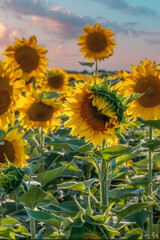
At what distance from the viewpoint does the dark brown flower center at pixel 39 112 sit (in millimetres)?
3920

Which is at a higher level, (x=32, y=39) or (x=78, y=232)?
(x=32, y=39)

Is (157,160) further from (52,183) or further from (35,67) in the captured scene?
(35,67)

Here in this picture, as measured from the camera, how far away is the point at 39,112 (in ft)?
13.0

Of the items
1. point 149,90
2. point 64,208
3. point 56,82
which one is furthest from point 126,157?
point 56,82

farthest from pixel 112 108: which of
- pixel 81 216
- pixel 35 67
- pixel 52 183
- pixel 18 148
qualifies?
pixel 35 67

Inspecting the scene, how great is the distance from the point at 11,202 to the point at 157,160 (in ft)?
4.14

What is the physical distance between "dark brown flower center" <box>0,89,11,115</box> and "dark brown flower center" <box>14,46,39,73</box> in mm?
1776

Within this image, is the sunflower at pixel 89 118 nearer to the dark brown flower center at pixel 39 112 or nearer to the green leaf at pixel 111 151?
the green leaf at pixel 111 151

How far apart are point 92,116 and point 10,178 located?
52 cm

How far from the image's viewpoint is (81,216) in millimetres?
1114

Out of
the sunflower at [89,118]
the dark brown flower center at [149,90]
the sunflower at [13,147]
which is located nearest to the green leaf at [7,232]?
the sunflower at [89,118]

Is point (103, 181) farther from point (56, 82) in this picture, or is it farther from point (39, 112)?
point (56, 82)

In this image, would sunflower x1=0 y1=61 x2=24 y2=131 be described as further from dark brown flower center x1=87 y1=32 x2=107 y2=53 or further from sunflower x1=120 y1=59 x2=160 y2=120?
dark brown flower center x1=87 y1=32 x2=107 y2=53

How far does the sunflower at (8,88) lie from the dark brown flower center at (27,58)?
180 cm
